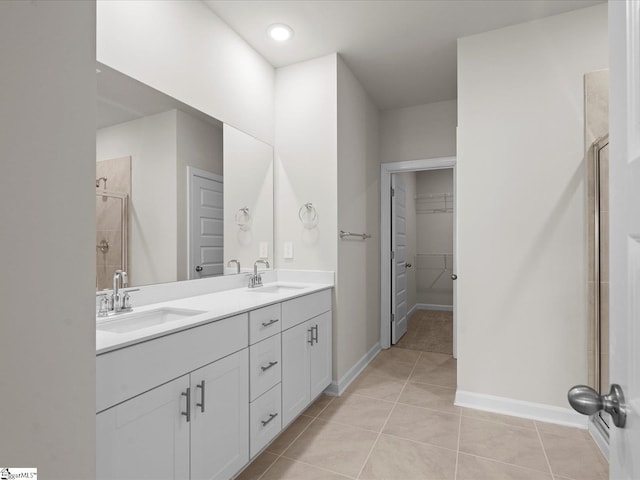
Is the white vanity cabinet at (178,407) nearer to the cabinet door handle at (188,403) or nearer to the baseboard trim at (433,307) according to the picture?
the cabinet door handle at (188,403)

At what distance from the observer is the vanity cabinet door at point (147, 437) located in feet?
3.45

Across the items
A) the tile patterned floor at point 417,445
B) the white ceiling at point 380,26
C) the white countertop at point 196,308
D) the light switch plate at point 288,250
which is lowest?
the tile patterned floor at point 417,445

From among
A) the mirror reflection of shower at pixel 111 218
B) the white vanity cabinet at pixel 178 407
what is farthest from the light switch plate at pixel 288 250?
the mirror reflection of shower at pixel 111 218

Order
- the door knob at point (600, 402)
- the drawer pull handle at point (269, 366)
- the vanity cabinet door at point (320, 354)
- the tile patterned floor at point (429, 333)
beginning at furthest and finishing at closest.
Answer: the tile patterned floor at point (429, 333)
the vanity cabinet door at point (320, 354)
the drawer pull handle at point (269, 366)
the door knob at point (600, 402)

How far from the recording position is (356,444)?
1.99 m

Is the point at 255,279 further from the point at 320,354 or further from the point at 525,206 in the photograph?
the point at 525,206

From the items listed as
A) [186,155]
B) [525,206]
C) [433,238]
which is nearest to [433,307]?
[433,238]

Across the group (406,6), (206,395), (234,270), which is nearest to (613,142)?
(206,395)

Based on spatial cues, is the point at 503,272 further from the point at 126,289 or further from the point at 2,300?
the point at 2,300

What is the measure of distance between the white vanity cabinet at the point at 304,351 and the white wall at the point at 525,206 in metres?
0.99

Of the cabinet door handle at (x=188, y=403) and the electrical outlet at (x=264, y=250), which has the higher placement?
the electrical outlet at (x=264, y=250)

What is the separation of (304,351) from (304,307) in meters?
0.28

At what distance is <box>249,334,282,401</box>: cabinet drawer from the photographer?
1.70m

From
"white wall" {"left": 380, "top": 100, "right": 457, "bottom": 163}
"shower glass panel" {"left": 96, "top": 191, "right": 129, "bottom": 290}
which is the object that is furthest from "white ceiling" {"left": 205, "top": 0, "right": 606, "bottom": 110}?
"shower glass panel" {"left": 96, "top": 191, "right": 129, "bottom": 290}
